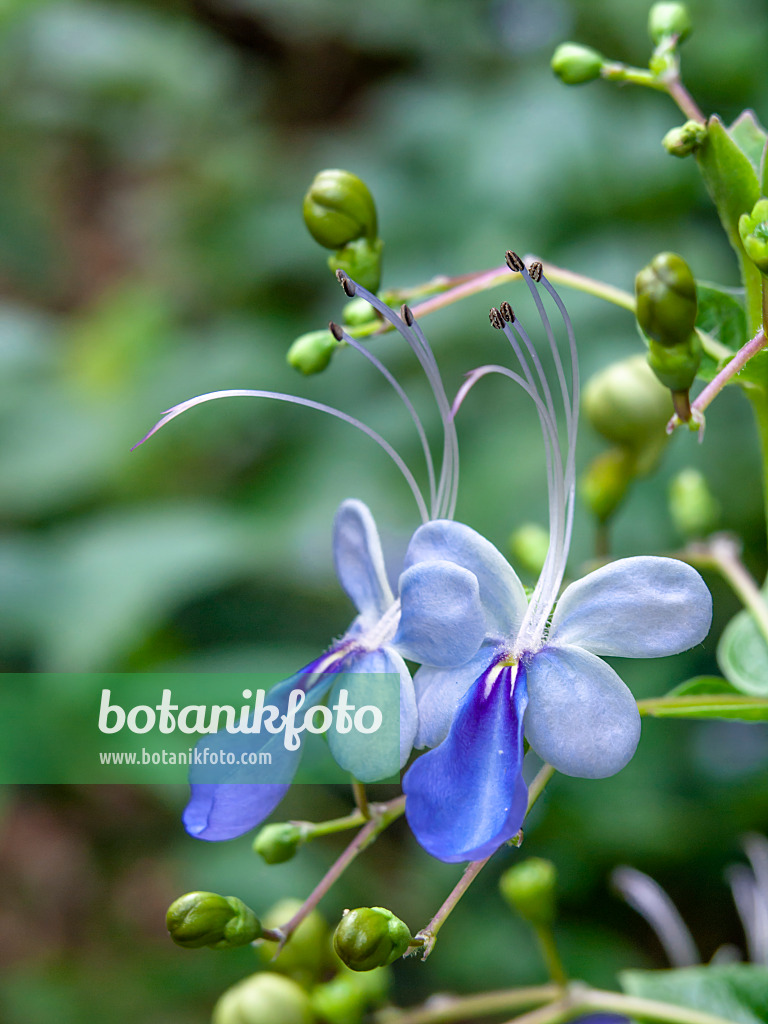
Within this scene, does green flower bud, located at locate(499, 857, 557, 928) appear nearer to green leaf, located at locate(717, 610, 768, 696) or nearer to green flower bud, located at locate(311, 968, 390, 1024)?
green flower bud, located at locate(311, 968, 390, 1024)

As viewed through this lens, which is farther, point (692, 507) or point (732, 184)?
point (692, 507)

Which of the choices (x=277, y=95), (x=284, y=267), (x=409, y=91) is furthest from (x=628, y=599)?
(x=277, y=95)

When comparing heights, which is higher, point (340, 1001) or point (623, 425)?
point (623, 425)

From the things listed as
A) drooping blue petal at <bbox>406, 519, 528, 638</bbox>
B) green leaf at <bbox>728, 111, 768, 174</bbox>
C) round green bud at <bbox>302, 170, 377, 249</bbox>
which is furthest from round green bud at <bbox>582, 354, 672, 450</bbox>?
drooping blue petal at <bbox>406, 519, 528, 638</bbox>

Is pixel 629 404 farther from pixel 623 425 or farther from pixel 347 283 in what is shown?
pixel 347 283

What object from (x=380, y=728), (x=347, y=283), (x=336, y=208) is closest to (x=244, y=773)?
(x=380, y=728)

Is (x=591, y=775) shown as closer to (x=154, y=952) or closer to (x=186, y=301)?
(x=154, y=952)

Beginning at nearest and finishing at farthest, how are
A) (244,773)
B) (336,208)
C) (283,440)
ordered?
1. (244,773)
2. (336,208)
3. (283,440)
